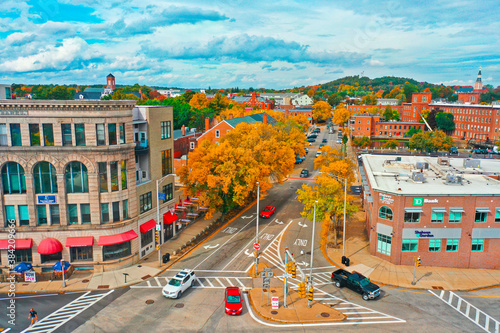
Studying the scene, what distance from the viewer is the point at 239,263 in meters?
39.4

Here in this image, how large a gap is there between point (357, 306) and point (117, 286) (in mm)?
21402

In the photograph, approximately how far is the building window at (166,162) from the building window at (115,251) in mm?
10568

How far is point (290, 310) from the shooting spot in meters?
30.0

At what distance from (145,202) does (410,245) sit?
95.2 ft

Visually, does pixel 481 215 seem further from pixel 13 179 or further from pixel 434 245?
pixel 13 179

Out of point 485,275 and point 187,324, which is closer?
point 187,324

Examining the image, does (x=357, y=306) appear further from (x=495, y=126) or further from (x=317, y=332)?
(x=495, y=126)

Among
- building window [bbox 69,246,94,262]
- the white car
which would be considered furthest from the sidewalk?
the white car

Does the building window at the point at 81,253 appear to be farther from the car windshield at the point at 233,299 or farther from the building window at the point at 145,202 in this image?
the car windshield at the point at 233,299

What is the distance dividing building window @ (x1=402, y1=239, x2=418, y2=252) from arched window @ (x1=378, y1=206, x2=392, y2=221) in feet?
9.75

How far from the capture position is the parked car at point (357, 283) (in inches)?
1256

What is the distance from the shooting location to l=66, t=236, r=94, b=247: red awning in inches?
1417

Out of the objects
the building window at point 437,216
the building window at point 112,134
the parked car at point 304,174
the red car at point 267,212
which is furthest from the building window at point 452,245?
the parked car at point 304,174

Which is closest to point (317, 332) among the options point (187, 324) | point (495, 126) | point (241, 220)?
point (187, 324)
